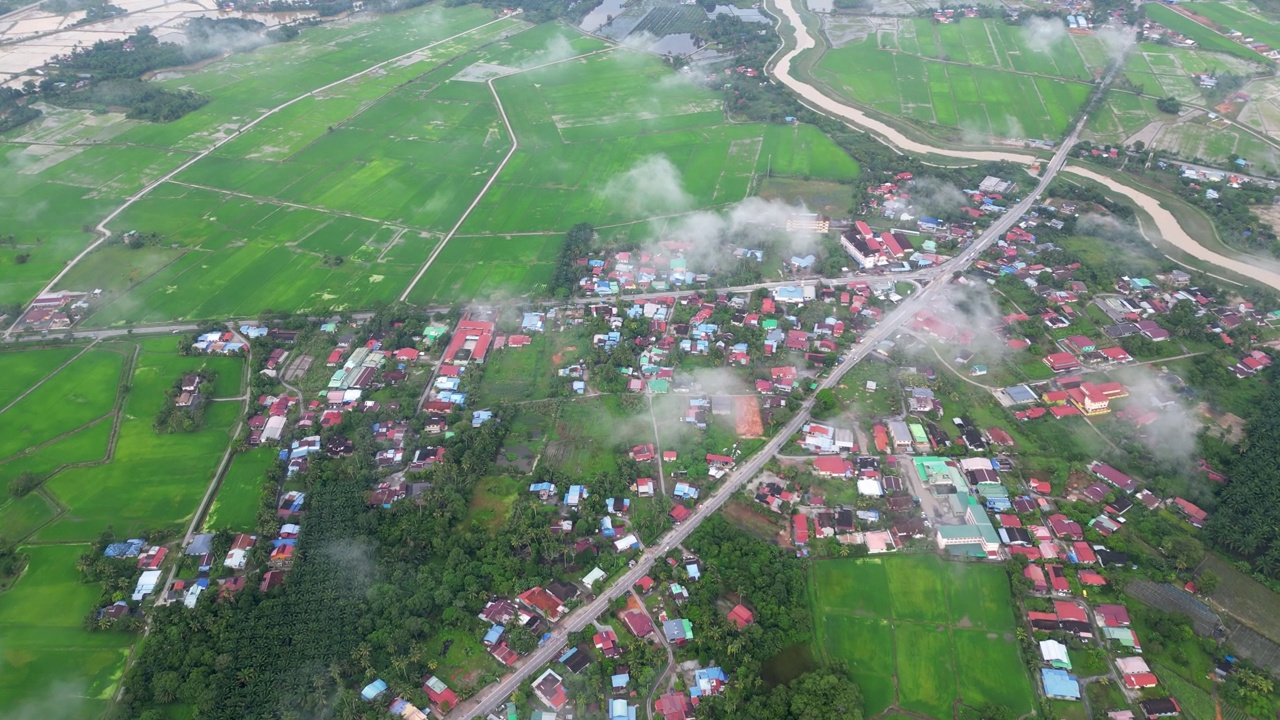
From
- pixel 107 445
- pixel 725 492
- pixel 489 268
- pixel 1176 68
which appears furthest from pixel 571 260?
pixel 1176 68

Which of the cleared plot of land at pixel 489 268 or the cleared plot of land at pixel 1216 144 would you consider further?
the cleared plot of land at pixel 1216 144

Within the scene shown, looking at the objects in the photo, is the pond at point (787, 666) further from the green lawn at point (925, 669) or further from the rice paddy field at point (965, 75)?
the rice paddy field at point (965, 75)

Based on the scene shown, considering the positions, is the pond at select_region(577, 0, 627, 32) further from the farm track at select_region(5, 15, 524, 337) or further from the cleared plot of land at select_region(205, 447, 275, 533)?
the cleared plot of land at select_region(205, 447, 275, 533)

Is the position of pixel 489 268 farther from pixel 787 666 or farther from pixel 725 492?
pixel 787 666

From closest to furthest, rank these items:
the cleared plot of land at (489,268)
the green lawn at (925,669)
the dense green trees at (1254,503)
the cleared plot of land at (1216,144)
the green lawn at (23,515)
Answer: the green lawn at (925,669) < the dense green trees at (1254,503) < the green lawn at (23,515) < the cleared plot of land at (489,268) < the cleared plot of land at (1216,144)

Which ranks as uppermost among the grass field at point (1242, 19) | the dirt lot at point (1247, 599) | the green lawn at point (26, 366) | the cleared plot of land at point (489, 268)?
the grass field at point (1242, 19)

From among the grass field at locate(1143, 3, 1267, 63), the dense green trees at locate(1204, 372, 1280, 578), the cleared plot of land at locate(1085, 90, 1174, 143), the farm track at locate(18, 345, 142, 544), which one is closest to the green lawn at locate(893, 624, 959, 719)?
the dense green trees at locate(1204, 372, 1280, 578)

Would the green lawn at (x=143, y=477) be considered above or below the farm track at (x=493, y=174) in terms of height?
below

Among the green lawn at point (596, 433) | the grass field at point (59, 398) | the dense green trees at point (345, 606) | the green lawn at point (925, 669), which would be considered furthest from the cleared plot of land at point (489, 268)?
the green lawn at point (925, 669)
